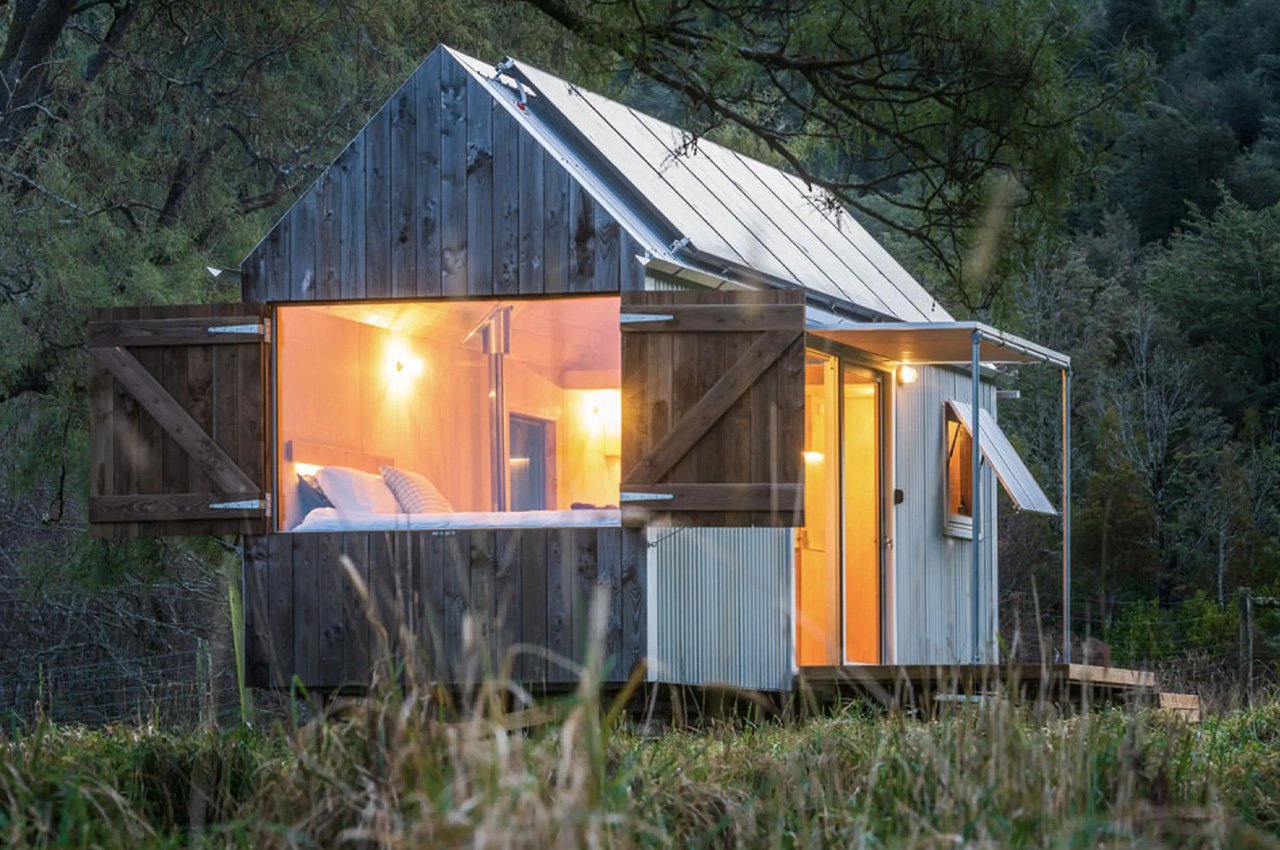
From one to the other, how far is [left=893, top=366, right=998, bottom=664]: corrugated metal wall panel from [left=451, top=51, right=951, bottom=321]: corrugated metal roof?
66cm

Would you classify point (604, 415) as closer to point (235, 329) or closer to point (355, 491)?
point (355, 491)

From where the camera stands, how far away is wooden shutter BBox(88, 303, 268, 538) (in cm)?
992

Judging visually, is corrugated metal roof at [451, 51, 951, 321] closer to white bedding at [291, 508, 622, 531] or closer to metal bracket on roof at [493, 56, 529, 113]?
metal bracket on roof at [493, 56, 529, 113]

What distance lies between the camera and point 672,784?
434 centimetres

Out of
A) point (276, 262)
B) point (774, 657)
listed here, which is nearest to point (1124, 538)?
point (774, 657)

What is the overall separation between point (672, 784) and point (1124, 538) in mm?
21033

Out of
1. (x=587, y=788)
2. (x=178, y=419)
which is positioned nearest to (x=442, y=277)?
(x=178, y=419)

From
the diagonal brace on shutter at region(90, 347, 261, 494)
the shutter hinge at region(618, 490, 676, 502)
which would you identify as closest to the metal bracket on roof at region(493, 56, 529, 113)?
the shutter hinge at region(618, 490, 676, 502)

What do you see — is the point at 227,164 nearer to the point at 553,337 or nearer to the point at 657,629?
the point at 553,337

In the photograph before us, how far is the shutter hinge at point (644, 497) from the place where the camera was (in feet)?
30.7

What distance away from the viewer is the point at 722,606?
10469 millimetres

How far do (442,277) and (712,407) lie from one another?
72.1 inches

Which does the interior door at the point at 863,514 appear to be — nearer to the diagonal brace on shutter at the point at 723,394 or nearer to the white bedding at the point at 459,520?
the white bedding at the point at 459,520

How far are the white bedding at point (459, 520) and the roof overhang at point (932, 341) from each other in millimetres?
1743
